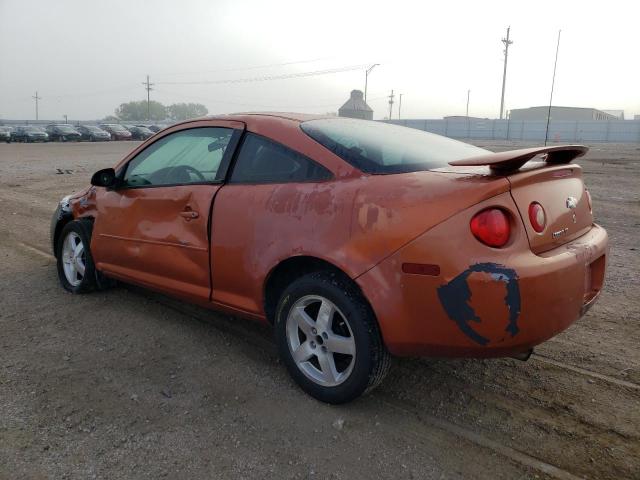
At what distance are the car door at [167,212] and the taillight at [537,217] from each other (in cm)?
186

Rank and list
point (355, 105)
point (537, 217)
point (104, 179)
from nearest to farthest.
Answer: point (537, 217), point (104, 179), point (355, 105)

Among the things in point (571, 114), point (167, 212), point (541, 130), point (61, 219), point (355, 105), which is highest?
point (571, 114)

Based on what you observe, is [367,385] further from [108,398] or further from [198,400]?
[108,398]

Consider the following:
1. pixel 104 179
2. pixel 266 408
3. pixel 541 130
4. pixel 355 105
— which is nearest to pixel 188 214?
pixel 104 179

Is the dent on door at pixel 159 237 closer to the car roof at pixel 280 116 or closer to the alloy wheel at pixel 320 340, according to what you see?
the car roof at pixel 280 116

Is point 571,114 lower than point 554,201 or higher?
higher

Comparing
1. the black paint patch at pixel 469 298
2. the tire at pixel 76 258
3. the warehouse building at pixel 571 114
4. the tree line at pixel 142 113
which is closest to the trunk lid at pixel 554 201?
the black paint patch at pixel 469 298

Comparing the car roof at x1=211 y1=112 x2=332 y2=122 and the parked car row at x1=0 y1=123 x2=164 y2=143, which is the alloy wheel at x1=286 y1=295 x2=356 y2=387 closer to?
the car roof at x1=211 y1=112 x2=332 y2=122

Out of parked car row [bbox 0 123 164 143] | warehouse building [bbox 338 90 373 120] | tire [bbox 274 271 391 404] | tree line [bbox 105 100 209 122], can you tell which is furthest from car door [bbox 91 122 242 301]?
tree line [bbox 105 100 209 122]

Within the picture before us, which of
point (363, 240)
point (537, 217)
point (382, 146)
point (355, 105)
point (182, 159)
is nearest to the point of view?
point (537, 217)

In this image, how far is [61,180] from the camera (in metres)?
13.7

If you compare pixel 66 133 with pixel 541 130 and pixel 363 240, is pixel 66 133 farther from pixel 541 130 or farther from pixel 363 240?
pixel 363 240

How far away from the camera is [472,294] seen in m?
2.32

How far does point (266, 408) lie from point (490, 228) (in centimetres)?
151
